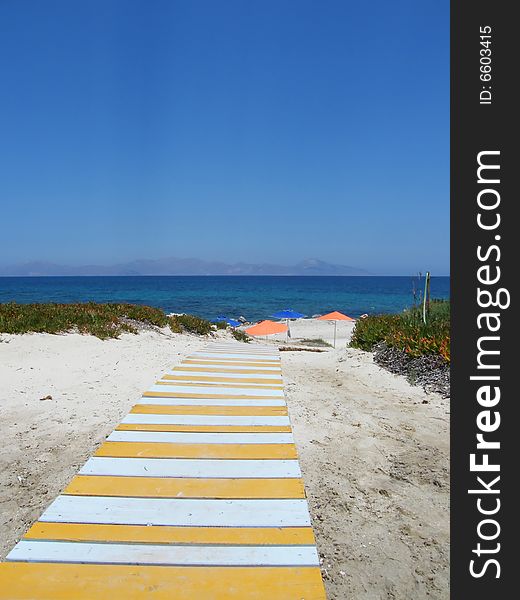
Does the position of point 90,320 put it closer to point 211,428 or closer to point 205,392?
point 205,392

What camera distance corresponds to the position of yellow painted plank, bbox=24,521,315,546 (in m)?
2.67

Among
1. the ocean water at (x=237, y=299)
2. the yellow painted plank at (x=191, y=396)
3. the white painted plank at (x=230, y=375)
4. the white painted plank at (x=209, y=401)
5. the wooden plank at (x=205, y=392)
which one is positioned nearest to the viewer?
the white painted plank at (x=209, y=401)

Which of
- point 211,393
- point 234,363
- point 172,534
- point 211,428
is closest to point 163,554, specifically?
point 172,534

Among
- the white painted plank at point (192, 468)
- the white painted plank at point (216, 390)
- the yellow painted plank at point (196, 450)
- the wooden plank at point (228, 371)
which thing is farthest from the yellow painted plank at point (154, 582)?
the wooden plank at point (228, 371)

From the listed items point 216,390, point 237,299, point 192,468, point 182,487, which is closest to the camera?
point 182,487

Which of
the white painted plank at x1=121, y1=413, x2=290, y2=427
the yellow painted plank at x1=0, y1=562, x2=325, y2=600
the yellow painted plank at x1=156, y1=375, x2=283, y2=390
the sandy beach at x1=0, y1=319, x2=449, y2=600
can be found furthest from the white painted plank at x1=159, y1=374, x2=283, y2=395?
the yellow painted plank at x1=0, y1=562, x2=325, y2=600

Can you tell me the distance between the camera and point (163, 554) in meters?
2.54

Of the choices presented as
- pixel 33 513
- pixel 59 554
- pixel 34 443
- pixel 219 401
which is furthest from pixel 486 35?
pixel 34 443

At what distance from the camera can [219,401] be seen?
543 centimetres

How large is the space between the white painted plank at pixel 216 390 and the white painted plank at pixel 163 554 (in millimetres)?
3151

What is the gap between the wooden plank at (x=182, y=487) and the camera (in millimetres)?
3197

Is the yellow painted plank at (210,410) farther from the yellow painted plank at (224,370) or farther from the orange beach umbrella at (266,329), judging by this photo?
the orange beach umbrella at (266,329)

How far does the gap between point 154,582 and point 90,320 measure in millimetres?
11223

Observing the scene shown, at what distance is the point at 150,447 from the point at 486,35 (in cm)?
514
